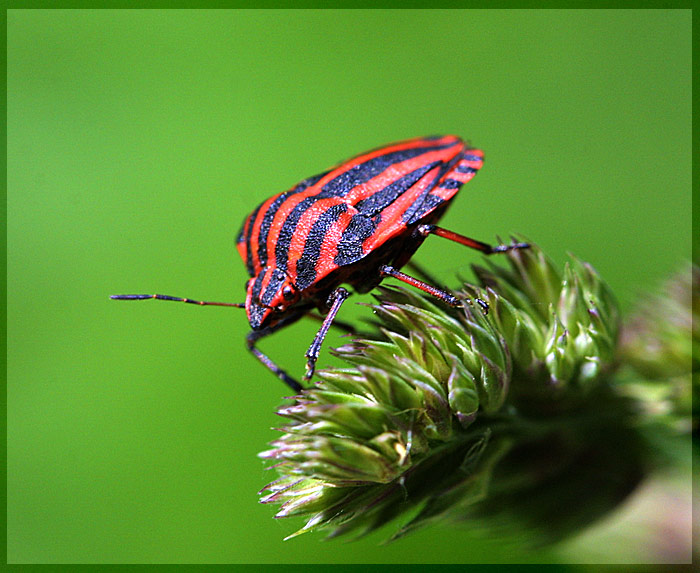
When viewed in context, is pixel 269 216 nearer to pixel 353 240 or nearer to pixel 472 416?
pixel 353 240

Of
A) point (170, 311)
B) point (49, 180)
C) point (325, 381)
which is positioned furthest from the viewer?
point (49, 180)

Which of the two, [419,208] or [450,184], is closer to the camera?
[419,208]

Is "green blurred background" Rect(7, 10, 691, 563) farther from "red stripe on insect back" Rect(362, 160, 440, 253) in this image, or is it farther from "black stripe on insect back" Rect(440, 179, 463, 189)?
"red stripe on insect back" Rect(362, 160, 440, 253)

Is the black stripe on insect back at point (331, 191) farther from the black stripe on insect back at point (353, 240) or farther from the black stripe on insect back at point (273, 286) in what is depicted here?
the black stripe on insect back at point (353, 240)

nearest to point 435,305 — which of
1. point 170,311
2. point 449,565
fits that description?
point 449,565

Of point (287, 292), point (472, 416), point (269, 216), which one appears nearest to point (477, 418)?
point (472, 416)

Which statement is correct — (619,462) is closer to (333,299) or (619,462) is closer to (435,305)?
(435,305)
